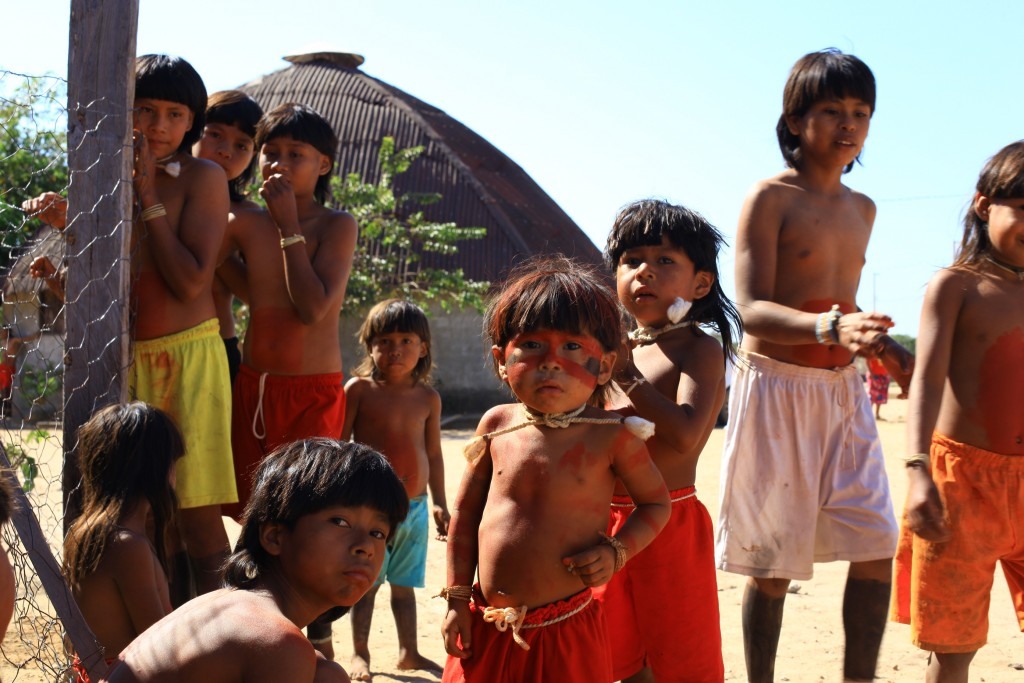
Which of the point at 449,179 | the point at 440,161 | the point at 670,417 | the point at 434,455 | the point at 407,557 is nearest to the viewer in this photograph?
the point at 670,417

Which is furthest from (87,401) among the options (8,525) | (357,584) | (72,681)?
(357,584)

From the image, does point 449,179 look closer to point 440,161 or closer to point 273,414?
point 440,161

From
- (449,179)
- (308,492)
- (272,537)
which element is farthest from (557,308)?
(449,179)

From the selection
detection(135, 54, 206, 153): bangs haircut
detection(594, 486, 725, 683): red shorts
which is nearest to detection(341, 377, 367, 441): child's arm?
detection(135, 54, 206, 153): bangs haircut

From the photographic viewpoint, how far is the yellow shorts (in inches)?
130

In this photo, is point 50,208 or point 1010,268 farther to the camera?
point 1010,268

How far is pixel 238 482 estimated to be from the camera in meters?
3.72

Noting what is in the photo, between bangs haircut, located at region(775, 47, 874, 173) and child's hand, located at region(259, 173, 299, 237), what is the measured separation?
5.33 ft

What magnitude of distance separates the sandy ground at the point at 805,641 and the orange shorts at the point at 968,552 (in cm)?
103

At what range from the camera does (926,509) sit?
9.80ft

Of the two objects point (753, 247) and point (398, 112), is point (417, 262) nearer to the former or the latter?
point (398, 112)

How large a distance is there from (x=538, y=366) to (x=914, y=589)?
1366 mm

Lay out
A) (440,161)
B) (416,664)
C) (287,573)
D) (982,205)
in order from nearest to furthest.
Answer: (287,573)
(982,205)
(416,664)
(440,161)

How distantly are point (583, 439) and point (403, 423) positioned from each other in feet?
6.47
